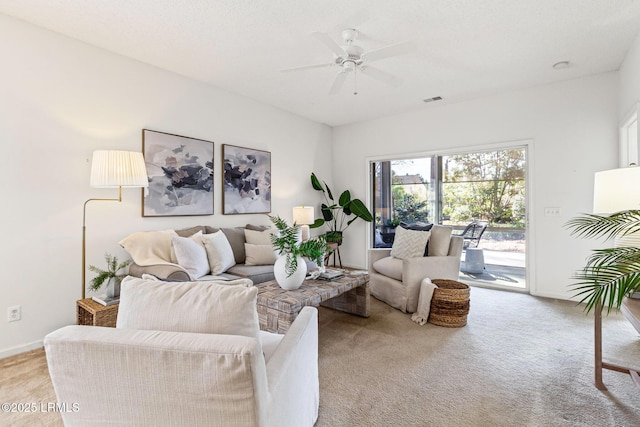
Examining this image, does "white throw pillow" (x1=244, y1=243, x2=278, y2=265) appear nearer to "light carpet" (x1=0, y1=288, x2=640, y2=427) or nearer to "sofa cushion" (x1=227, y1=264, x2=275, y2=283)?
"sofa cushion" (x1=227, y1=264, x2=275, y2=283)

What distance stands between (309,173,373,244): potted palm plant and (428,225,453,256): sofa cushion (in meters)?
1.64

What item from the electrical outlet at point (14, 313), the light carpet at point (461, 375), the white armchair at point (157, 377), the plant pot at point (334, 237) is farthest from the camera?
the plant pot at point (334, 237)

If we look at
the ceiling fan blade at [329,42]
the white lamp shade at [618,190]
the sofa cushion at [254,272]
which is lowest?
the sofa cushion at [254,272]

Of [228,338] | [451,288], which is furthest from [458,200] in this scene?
[228,338]

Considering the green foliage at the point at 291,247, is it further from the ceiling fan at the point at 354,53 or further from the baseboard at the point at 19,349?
the baseboard at the point at 19,349

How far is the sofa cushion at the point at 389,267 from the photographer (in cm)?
354

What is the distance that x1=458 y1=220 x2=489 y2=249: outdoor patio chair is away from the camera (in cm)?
445

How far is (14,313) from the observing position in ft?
8.21

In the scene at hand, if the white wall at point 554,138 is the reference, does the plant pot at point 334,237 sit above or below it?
below

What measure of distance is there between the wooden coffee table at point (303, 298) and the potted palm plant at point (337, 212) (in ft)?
6.34

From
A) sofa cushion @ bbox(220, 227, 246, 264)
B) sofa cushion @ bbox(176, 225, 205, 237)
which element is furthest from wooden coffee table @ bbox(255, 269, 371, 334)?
sofa cushion @ bbox(176, 225, 205, 237)

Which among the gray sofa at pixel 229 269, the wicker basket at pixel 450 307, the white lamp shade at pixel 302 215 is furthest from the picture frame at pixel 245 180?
the wicker basket at pixel 450 307

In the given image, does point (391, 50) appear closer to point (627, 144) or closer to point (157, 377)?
point (157, 377)

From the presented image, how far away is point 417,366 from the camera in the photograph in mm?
2256
